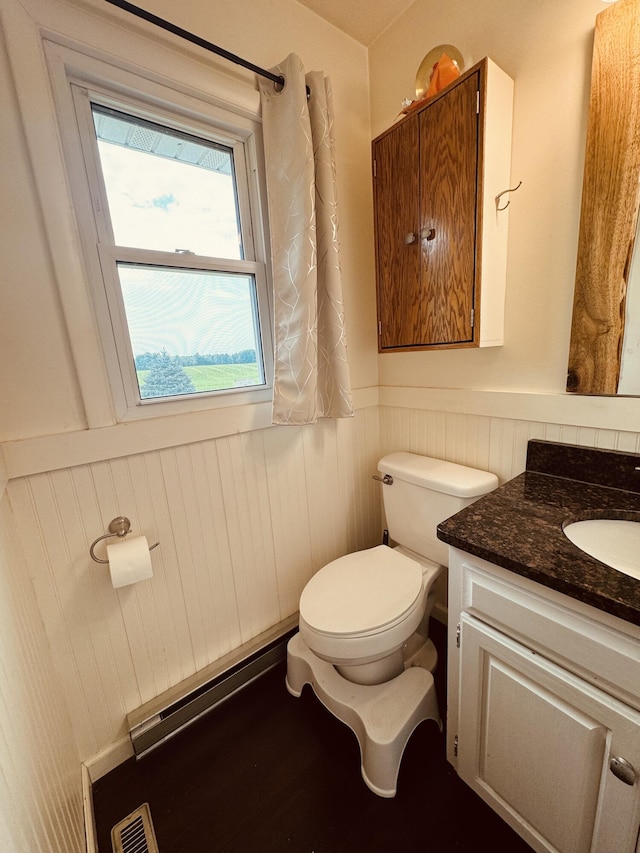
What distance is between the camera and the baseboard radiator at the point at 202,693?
3.70ft

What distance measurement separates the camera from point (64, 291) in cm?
89

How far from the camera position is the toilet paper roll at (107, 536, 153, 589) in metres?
0.96

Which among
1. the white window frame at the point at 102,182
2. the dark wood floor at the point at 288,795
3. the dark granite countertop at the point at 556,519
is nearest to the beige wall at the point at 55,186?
the white window frame at the point at 102,182

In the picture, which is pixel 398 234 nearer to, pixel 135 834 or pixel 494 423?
pixel 494 423

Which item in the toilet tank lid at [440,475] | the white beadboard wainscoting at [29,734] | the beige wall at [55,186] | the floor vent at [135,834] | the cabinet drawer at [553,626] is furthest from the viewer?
the toilet tank lid at [440,475]

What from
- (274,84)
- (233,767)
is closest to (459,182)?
(274,84)

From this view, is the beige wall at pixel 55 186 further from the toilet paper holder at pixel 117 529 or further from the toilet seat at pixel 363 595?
the toilet seat at pixel 363 595

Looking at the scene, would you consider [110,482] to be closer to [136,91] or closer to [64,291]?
[64,291]

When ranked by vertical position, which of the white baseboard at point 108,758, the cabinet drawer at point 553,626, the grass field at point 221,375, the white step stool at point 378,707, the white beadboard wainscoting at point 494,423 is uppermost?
the grass field at point 221,375

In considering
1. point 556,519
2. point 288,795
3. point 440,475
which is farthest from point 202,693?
point 556,519

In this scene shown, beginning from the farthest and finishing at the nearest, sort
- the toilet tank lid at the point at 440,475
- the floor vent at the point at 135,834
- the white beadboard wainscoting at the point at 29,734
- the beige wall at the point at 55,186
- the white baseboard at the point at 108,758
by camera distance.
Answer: the toilet tank lid at the point at 440,475, the white baseboard at the point at 108,758, the floor vent at the point at 135,834, the beige wall at the point at 55,186, the white beadboard wainscoting at the point at 29,734

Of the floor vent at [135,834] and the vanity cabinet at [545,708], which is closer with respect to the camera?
the vanity cabinet at [545,708]

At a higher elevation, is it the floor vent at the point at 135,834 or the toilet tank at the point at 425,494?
the toilet tank at the point at 425,494

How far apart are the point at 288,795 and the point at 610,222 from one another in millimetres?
1855
